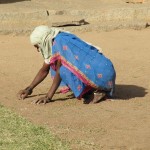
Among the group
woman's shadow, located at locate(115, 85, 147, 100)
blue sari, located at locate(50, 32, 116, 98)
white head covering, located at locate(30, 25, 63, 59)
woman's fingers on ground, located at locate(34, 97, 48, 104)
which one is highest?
white head covering, located at locate(30, 25, 63, 59)

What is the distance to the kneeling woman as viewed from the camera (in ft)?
21.2

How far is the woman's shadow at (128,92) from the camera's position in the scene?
23.4ft

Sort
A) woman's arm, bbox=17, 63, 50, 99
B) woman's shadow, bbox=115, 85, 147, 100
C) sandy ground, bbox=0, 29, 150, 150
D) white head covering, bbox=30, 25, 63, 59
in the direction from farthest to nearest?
1. woman's shadow, bbox=115, 85, 147, 100
2. woman's arm, bbox=17, 63, 50, 99
3. white head covering, bbox=30, 25, 63, 59
4. sandy ground, bbox=0, 29, 150, 150

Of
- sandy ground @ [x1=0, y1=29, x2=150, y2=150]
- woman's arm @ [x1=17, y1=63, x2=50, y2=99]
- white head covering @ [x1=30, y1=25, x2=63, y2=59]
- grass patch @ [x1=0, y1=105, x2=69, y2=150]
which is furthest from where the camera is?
woman's arm @ [x1=17, y1=63, x2=50, y2=99]

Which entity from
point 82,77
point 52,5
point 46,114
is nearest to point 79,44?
point 82,77

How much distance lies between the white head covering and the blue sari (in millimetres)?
63

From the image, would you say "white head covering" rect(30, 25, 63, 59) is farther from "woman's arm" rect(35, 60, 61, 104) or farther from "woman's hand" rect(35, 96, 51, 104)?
"woman's hand" rect(35, 96, 51, 104)

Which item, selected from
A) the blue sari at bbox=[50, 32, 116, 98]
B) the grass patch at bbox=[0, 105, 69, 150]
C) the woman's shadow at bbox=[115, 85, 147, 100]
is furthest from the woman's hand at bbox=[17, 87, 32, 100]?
the woman's shadow at bbox=[115, 85, 147, 100]

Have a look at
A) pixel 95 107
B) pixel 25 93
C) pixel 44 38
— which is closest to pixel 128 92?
pixel 95 107

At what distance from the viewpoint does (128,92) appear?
7.32m

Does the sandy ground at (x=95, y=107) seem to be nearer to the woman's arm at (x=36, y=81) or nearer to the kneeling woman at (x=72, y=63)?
the woman's arm at (x=36, y=81)

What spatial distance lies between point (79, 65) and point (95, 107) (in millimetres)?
520

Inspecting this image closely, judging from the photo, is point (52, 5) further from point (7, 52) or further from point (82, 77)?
point (82, 77)

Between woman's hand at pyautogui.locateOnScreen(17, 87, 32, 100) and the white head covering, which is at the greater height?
the white head covering
